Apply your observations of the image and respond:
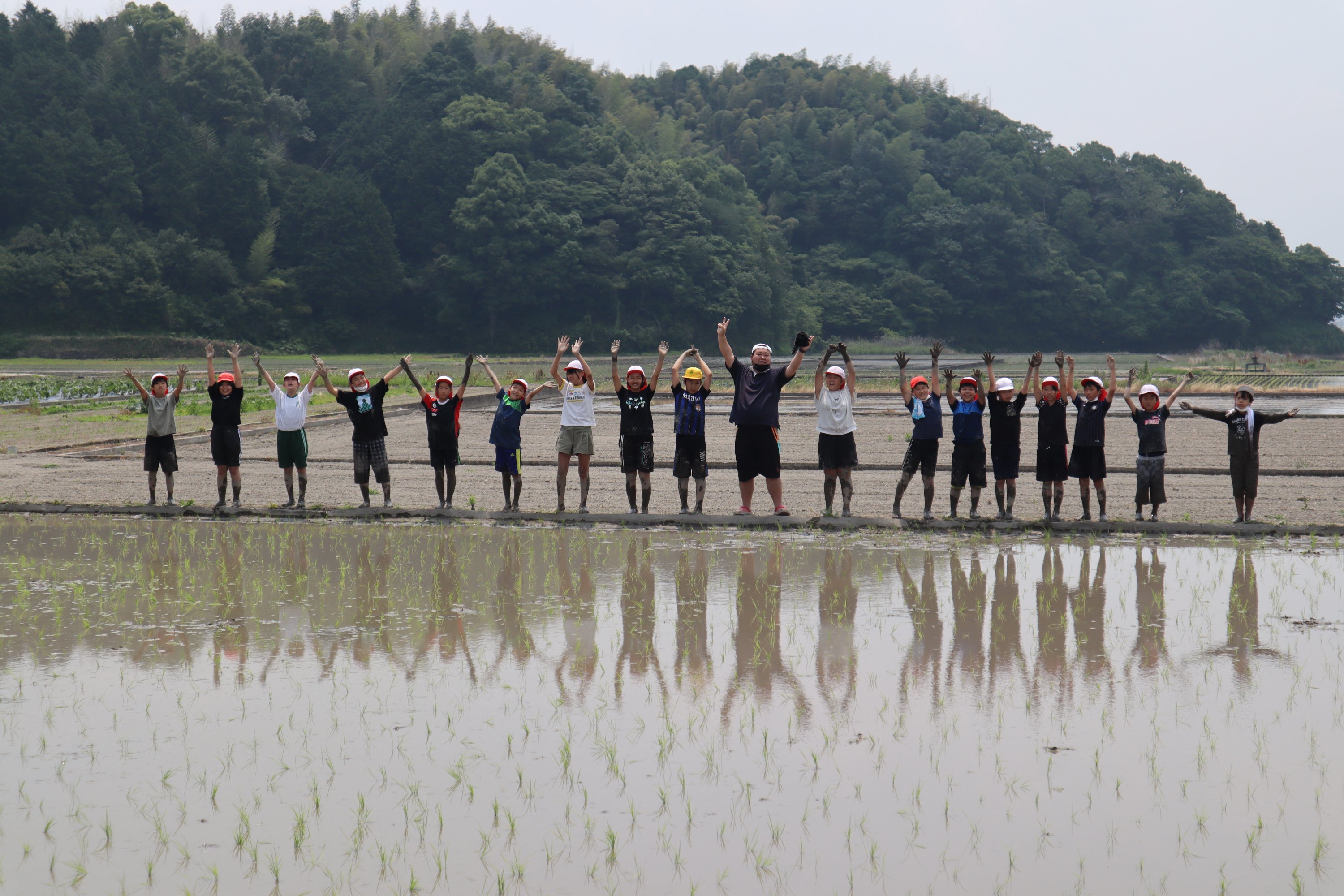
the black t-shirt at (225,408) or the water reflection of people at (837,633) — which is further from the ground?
the black t-shirt at (225,408)

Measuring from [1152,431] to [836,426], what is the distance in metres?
3.13

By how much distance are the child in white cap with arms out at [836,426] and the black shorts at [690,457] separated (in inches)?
48.3

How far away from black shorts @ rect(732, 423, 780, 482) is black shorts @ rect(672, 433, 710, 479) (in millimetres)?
425

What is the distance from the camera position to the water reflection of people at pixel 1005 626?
692 centimetres

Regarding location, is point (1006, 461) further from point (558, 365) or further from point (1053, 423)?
point (558, 365)

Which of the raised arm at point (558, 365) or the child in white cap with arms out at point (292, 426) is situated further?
the child in white cap with arms out at point (292, 426)

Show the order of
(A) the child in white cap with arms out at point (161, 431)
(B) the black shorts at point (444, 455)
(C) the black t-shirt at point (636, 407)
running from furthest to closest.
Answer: (A) the child in white cap with arms out at point (161, 431) → (B) the black shorts at point (444, 455) → (C) the black t-shirt at point (636, 407)

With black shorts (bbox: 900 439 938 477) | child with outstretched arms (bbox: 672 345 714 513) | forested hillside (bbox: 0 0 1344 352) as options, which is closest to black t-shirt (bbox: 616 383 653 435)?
child with outstretched arms (bbox: 672 345 714 513)

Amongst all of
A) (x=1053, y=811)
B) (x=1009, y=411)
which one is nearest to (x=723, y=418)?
(x=1009, y=411)

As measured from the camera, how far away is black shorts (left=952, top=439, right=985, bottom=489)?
11797 millimetres

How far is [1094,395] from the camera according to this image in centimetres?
1145

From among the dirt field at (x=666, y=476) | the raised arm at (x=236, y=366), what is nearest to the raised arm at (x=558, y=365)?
the dirt field at (x=666, y=476)

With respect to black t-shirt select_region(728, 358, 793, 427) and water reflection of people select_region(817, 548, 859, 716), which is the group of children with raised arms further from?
water reflection of people select_region(817, 548, 859, 716)

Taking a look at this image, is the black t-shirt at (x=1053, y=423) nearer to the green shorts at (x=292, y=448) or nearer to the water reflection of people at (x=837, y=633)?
the water reflection of people at (x=837, y=633)
